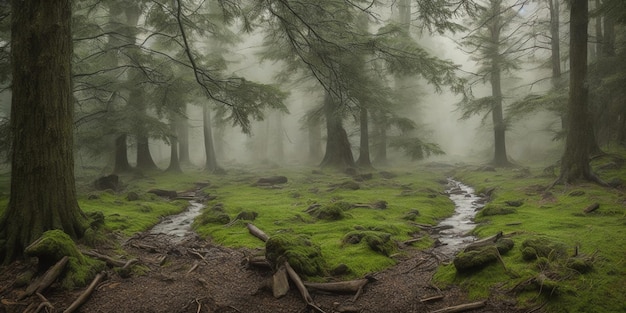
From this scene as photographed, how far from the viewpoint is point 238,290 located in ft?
19.5

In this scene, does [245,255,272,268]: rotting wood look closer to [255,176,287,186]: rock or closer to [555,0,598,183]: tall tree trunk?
[555,0,598,183]: tall tree trunk

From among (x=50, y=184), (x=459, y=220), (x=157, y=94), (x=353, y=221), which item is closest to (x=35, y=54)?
(x=50, y=184)

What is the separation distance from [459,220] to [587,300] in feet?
20.1

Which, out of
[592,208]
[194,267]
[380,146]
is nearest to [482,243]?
[592,208]

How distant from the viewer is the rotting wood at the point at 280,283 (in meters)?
5.60

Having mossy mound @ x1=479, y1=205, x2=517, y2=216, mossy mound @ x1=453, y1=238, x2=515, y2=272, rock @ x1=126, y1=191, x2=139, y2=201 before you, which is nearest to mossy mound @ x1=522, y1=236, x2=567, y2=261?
mossy mound @ x1=453, y1=238, x2=515, y2=272

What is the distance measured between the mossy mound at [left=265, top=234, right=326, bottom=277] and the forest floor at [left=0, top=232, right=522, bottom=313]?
0.40 metres

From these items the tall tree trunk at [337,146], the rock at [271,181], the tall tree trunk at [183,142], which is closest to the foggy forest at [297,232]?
the rock at [271,181]

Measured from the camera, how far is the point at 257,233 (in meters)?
8.74

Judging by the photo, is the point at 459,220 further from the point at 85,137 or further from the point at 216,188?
the point at 85,137

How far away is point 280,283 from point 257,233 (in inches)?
122

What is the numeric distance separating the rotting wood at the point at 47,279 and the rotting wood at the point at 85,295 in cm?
50

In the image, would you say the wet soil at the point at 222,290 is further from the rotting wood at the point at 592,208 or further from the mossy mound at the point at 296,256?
the rotting wood at the point at 592,208

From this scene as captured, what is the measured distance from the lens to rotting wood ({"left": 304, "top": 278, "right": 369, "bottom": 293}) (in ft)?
18.8
